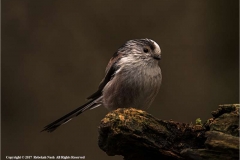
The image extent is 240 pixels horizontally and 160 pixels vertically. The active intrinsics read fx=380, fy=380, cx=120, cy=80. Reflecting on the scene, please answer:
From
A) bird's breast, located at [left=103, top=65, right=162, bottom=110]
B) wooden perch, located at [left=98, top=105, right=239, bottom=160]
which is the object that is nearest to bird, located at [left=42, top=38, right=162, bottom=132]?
bird's breast, located at [left=103, top=65, right=162, bottom=110]

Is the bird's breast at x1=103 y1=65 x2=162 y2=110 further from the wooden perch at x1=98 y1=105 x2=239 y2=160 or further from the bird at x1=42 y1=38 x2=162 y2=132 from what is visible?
the wooden perch at x1=98 y1=105 x2=239 y2=160

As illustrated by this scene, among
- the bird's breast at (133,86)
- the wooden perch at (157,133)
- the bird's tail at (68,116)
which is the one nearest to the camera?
the wooden perch at (157,133)

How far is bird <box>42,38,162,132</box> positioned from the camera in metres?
2.70

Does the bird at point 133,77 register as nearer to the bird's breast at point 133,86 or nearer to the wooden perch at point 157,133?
the bird's breast at point 133,86

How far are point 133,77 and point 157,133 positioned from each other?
2.82 ft

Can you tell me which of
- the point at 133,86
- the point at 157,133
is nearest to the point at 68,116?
the point at 133,86

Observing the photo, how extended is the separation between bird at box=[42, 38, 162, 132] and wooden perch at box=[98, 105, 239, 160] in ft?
2.29

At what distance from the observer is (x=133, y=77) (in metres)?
2.71

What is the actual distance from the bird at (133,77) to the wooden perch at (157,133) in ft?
2.29

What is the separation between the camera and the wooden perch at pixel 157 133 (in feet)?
6.02

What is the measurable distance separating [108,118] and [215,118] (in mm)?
548

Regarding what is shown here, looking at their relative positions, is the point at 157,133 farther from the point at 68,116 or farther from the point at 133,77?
the point at 68,116

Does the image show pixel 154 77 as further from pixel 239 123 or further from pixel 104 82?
pixel 239 123

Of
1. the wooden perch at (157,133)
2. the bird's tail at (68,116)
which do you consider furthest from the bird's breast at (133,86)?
the wooden perch at (157,133)
